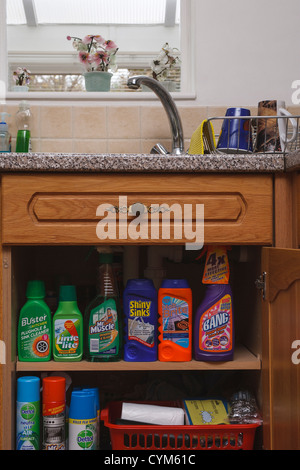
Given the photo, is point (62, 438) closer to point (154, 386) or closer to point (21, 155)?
point (154, 386)

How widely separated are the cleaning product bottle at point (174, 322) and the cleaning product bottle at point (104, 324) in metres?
0.12

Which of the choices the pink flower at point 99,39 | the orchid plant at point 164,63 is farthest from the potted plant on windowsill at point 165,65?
the pink flower at point 99,39

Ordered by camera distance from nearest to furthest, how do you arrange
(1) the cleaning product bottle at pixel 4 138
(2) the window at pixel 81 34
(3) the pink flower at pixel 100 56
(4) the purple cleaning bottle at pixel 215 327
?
(4) the purple cleaning bottle at pixel 215 327
(1) the cleaning product bottle at pixel 4 138
(3) the pink flower at pixel 100 56
(2) the window at pixel 81 34

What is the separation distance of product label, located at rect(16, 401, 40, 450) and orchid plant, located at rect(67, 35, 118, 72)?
3.93 ft

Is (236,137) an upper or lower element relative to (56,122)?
lower

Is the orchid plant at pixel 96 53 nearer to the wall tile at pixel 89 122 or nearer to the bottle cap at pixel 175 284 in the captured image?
the wall tile at pixel 89 122

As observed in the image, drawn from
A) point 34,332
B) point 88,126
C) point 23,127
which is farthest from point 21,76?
point 34,332

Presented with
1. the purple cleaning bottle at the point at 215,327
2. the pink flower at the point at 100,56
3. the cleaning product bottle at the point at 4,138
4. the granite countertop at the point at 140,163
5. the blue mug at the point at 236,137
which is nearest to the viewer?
the granite countertop at the point at 140,163

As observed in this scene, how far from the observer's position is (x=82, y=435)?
1151 millimetres

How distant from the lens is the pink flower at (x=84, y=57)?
1709 millimetres

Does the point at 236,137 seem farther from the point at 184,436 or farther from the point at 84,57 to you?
the point at 184,436

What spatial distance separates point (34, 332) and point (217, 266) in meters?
0.50

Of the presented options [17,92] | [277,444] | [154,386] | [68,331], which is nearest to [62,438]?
[68,331]
